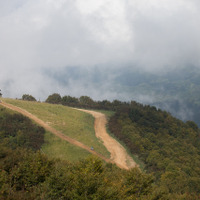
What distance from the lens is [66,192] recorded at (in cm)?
1216

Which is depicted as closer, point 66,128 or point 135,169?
point 135,169

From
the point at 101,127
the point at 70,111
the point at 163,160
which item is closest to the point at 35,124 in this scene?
the point at 70,111

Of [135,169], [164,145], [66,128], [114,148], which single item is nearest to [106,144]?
[114,148]

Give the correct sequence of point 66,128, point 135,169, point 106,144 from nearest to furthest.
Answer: point 135,169 → point 106,144 → point 66,128

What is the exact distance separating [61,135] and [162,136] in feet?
89.6

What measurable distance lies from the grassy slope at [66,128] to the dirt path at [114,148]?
1.44 m

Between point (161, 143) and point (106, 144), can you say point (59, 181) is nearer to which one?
point (106, 144)

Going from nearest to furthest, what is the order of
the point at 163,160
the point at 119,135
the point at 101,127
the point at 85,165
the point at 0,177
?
the point at 0,177 → the point at 85,165 → the point at 163,160 → the point at 119,135 → the point at 101,127

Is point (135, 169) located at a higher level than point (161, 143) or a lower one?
lower

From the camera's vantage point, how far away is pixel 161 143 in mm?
43625

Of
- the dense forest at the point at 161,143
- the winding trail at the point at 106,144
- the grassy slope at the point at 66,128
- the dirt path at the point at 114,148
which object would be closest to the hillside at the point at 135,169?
the dense forest at the point at 161,143

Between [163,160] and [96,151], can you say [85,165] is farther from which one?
[163,160]

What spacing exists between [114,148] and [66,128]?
12.0 meters

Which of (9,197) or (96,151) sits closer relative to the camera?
(9,197)
